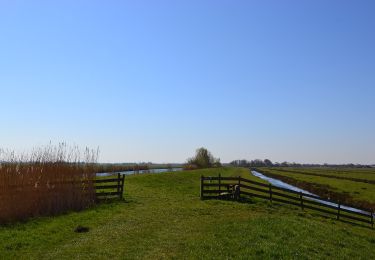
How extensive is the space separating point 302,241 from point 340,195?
41833 millimetres

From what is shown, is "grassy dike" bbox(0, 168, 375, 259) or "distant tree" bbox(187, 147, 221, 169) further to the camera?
"distant tree" bbox(187, 147, 221, 169)

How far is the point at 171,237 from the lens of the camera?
1444 centimetres

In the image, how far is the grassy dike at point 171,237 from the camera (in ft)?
40.0

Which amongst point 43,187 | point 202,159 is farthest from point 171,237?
point 202,159

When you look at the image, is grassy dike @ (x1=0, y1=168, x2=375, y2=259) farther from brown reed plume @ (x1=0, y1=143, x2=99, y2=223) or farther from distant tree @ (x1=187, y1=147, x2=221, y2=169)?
distant tree @ (x1=187, y1=147, x2=221, y2=169)

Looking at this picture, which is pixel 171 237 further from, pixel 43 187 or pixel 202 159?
pixel 202 159

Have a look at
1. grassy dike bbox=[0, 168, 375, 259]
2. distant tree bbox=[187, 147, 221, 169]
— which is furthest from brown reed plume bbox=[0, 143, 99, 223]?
distant tree bbox=[187, 147, 221, 169]

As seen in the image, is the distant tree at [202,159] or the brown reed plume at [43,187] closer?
the brown reed plume at [43,187]

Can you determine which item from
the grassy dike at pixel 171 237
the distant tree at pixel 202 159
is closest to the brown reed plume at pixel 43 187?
the grassy dike at pixel 171 237

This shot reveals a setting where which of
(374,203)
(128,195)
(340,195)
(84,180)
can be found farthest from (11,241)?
(340,195)

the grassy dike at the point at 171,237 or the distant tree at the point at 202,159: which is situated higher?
the distant tree at the point at 202,159

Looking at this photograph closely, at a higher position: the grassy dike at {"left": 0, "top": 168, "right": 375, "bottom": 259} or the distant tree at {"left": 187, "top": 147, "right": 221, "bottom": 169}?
the distant tree at {"left": 187, "top": 147, "right": 221, "bottom": 169}

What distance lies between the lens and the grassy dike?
12195 mm

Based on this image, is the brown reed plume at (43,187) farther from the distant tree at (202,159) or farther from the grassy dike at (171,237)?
the distant tree at (202,159)
